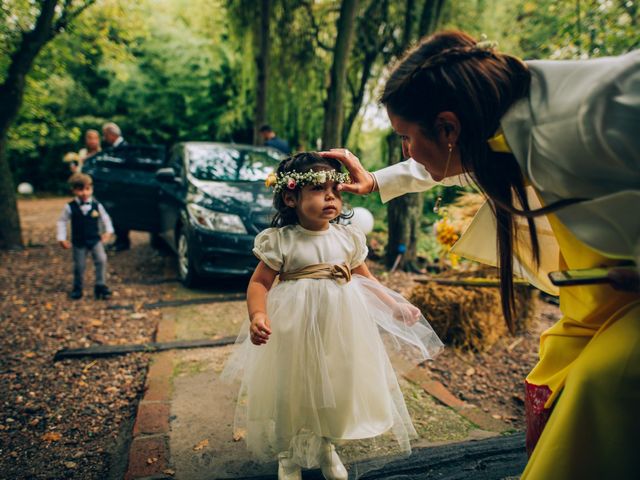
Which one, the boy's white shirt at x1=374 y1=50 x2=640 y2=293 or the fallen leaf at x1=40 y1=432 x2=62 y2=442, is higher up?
the boy's white shirt at x1=374 y1=50 x2=640 y2=293

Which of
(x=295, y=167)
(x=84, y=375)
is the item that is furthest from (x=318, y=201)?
(x=84, y=375)

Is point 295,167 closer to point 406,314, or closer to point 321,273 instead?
point 321,273

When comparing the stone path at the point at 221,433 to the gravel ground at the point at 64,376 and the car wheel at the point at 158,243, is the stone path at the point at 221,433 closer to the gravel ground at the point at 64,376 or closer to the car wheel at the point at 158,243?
the gravel ground at the point at 64,376

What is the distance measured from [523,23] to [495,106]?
47.9ft

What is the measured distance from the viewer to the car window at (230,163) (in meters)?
6.35

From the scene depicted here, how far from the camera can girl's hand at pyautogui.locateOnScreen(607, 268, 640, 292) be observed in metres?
1.11

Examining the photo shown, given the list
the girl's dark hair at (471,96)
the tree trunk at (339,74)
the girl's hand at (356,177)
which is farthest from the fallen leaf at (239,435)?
the tree trunk at (339,74)

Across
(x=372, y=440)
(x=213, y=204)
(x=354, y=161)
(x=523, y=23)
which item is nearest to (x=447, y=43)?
(x=354, y=161)

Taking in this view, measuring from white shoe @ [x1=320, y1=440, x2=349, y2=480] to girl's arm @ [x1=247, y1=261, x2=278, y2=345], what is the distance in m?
0.76

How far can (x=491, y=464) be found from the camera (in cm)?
272

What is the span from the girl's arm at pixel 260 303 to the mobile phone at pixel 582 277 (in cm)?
125

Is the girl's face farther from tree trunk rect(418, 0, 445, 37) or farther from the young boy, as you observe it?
tree trunk rect(418, 0, 445, 37)

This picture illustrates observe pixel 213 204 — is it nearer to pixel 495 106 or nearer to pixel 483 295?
pixel 483 295

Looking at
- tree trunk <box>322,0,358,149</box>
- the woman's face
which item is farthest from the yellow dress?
tree trunk <box>322,0,358,149</box>
